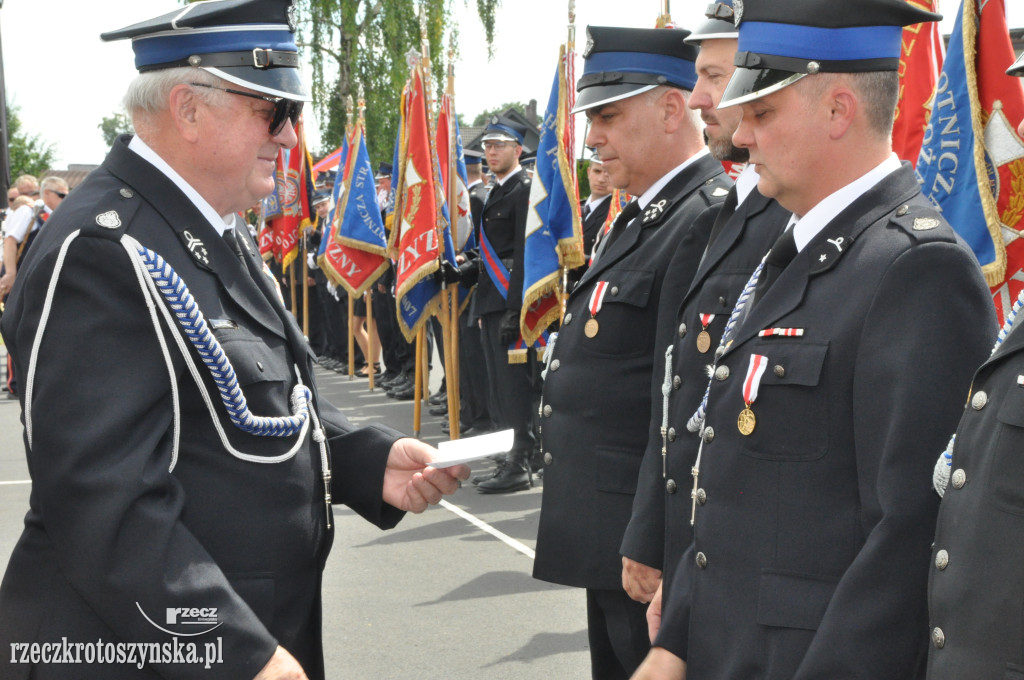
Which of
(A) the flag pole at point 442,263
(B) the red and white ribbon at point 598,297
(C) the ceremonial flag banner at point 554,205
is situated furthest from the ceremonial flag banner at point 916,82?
(A) the flag pole at point 442,263

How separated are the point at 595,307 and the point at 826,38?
1367 millimetres

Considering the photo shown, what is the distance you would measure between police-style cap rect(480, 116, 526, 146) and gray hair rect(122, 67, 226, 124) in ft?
21.8

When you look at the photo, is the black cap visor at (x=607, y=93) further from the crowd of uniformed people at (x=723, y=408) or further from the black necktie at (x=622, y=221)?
the crowd of uniformed people at (x=723, y=408)

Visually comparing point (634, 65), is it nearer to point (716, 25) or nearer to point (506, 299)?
point (716, 25)

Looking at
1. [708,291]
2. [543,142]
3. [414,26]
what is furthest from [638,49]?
[414,26]

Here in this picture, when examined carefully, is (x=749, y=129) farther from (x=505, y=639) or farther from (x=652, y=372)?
(x=505, y=639)

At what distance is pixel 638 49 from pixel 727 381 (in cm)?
176

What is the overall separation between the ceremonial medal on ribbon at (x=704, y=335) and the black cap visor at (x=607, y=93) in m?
1.08

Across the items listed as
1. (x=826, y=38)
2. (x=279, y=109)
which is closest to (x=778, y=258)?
(x=826, y=38)

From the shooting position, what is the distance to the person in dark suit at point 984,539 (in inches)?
57.2

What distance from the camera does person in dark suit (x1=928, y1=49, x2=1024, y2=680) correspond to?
1.45m

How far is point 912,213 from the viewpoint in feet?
6.21

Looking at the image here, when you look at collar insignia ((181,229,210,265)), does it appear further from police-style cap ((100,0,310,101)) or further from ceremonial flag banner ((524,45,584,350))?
ceremonial flag banner ((524,45,584,350))

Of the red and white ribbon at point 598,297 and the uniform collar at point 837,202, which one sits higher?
the uniform collar at point 837,202
